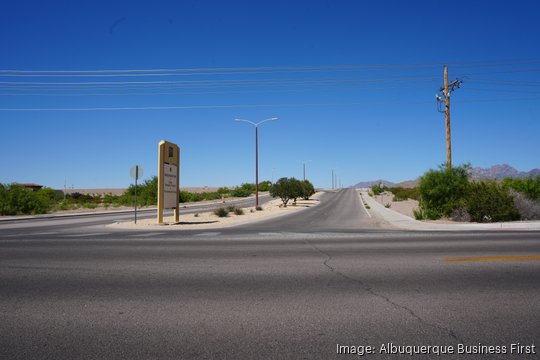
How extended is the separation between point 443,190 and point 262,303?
78.1 ft

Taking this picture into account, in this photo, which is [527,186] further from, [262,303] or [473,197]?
[262,303]

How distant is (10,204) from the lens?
40.4m

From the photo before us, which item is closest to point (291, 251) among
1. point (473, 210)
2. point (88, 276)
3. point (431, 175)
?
point (88, 276)

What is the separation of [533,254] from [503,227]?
35.5ft

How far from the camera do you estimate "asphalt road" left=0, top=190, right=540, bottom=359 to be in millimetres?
4883

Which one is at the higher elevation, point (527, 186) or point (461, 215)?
point (527, 186)

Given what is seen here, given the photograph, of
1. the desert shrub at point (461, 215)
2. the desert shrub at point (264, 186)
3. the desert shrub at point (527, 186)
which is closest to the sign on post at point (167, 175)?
the desert shrub at point (461, 215)

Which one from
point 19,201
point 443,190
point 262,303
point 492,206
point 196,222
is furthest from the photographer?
point 19,201

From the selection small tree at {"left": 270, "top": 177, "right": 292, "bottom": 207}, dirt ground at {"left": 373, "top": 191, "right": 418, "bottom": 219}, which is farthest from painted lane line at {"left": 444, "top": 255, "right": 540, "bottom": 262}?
small tree at {"left": 270, "top": 177, "right": 292, "bottom": 207}

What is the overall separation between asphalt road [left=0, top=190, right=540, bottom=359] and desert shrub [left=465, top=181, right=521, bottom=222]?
1357 centimetres

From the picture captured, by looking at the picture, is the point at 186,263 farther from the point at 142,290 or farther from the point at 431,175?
the point at 431,175

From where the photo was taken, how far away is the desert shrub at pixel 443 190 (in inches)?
1075

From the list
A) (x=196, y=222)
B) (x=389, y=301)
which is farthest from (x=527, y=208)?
(x=389, y=301)

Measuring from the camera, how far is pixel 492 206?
24.5m
